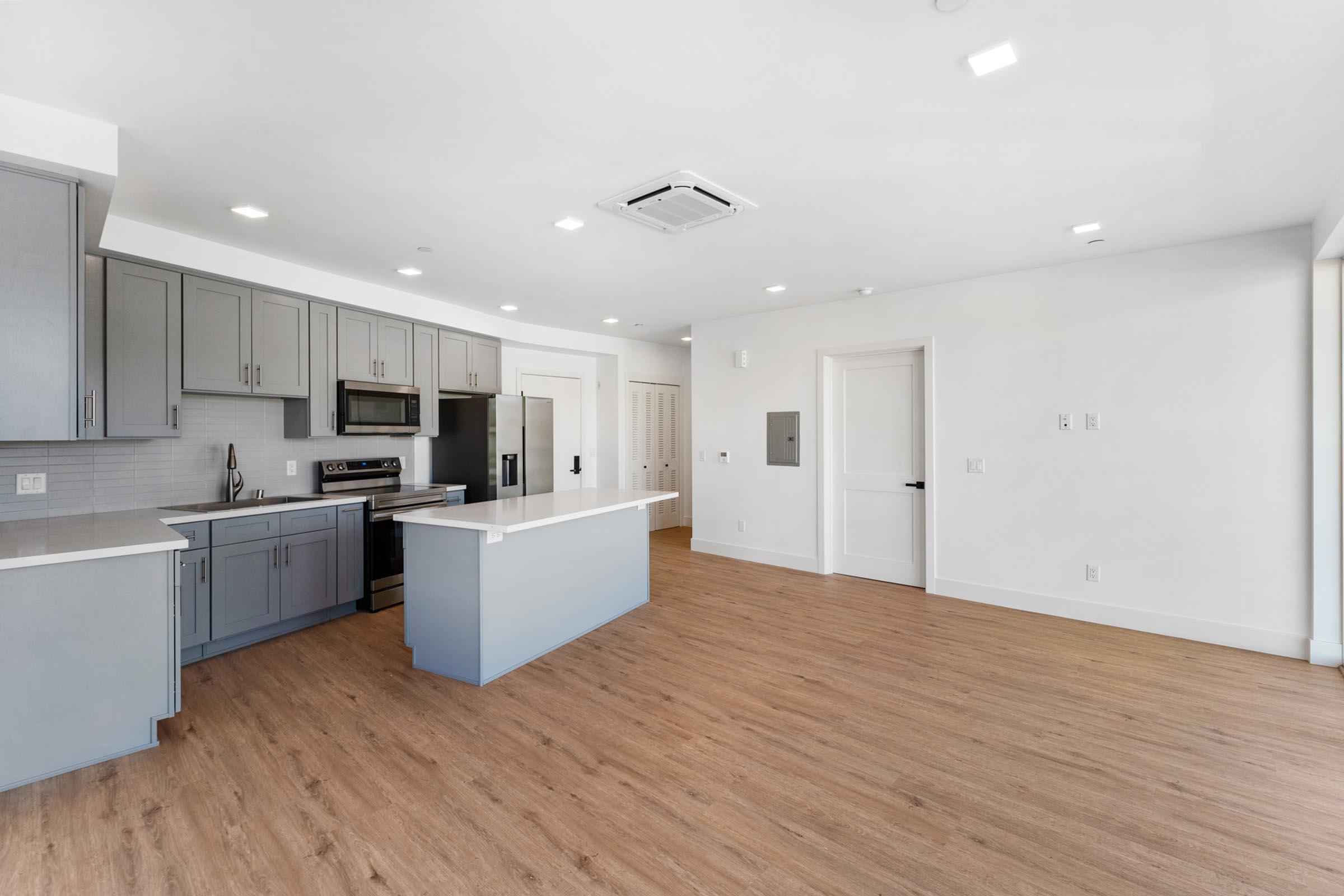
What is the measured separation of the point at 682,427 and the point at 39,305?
6.41 meters

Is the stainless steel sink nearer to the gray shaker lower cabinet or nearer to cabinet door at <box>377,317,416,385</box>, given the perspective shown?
cabinet door at <box>377,317,416,385</box>

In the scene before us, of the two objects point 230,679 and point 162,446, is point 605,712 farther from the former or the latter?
point 162,446

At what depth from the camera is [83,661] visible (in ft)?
7.32

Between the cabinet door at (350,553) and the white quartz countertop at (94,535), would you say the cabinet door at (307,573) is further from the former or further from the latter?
the white quartz countertop at (94,535)

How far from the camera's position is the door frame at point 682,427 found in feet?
23.1

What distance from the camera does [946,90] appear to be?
203cm

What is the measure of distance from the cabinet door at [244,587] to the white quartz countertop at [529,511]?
1.05 meters

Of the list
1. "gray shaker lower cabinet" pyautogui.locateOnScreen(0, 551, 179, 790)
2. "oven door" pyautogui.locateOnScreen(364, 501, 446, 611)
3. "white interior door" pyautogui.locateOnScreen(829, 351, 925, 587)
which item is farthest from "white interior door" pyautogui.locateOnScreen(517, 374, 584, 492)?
"gray shaker lower cabinet" pyautogui.locateOnScreen(0, 551, 179, 790)

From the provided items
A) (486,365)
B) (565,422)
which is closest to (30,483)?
(486,365)

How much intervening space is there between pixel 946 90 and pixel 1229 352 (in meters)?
3.09

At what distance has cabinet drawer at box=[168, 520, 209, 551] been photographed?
328 centimetres

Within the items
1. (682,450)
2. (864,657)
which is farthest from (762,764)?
(682,450)

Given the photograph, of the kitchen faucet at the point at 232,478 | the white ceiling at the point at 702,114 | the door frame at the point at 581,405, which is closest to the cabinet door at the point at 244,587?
the kitchen faucet at the point at 232,478

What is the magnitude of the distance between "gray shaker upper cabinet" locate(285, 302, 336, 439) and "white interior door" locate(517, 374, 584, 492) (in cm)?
240
